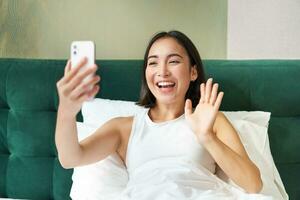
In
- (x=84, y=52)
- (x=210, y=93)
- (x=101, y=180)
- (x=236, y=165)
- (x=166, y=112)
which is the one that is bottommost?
(x=101, y=180)

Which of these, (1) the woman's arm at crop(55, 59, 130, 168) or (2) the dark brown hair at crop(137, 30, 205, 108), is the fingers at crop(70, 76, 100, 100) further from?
(2) the dark brown hair at crop(137, 30, 205, 108)

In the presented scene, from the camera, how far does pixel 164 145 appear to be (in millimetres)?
1422

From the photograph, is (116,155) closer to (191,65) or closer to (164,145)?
(164,145)

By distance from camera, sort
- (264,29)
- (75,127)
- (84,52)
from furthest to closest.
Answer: (264,29) < (75,127) < (84,52)

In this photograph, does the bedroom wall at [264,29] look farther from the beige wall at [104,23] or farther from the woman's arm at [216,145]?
the woman's arm at [216,145]

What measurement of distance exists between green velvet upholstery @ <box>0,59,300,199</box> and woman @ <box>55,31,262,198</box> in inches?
8.6

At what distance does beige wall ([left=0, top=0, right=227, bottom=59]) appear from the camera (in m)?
1.99

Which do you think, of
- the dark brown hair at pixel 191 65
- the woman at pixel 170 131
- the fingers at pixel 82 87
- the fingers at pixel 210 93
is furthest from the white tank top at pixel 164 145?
the fingers at pixel 82 87

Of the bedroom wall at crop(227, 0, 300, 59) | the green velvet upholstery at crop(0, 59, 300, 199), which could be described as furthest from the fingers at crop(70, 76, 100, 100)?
the bedroom wall at crop(227, 0, 300, 59)

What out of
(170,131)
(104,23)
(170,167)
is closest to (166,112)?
(170,131)

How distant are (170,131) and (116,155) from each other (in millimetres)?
237

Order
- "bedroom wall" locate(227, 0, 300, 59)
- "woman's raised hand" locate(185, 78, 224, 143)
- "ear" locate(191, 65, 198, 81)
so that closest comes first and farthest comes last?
"woman's raised hand" locate(185, 78, 224, 143), "ear" locate(191, 65, 198, 81), "bedroom wall" locate(227, 0, 300, 59)

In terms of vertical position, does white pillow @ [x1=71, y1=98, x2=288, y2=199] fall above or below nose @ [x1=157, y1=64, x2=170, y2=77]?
below

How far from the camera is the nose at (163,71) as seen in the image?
1387 millimetres
